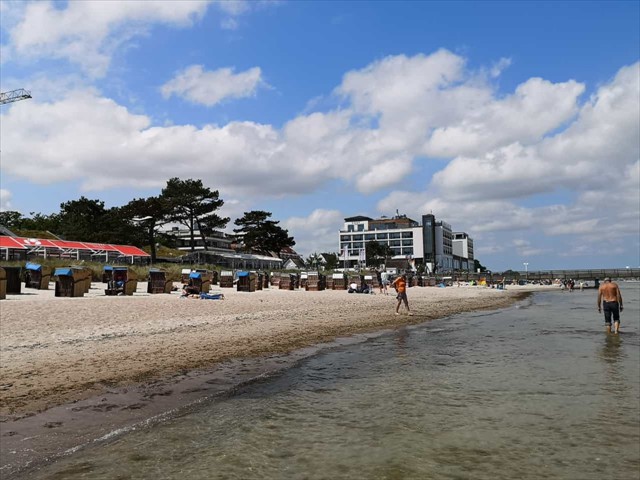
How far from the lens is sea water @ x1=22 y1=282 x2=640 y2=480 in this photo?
532 cm

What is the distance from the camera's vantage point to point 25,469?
523cm

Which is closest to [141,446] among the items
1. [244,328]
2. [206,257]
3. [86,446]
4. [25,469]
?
[86,446]

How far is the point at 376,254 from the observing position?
522 feet

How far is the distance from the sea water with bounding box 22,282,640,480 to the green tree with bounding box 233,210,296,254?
81.9m

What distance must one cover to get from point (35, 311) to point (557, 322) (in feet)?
75.5

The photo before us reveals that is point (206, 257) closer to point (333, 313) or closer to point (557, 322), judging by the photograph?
point (333, 313)

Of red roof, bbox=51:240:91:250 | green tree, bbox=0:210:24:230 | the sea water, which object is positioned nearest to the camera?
the sea water

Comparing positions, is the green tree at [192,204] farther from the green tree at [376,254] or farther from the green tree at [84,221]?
the green tree at [376,254]

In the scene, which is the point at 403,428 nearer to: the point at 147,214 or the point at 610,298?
the point at 610,298

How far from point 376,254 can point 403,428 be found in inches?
6045

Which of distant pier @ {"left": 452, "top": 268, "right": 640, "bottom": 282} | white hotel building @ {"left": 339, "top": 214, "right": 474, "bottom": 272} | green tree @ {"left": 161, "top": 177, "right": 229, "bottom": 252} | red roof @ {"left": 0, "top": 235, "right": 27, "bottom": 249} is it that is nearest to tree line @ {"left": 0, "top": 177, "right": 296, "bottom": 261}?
green tree @ {"left": 161, "top": 177, "right": 229, "bottom": 252}

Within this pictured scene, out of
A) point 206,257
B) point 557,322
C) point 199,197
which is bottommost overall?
point 557,322

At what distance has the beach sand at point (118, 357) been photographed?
6727mm

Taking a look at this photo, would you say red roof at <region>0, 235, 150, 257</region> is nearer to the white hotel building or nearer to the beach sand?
the beach sand
